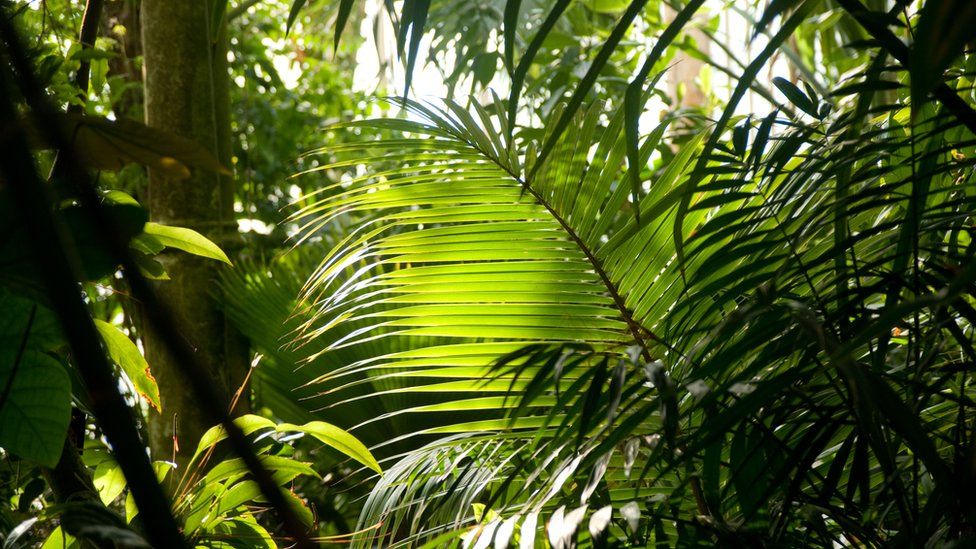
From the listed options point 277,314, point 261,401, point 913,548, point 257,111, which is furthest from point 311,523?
point 257,111

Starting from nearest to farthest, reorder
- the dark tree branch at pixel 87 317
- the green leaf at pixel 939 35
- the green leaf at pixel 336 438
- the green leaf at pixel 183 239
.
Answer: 1. the dark tree branch at pixel 87 317
2. the green leaf at pixel 939 35
3. the green leaf at pixel 183 239
4. the green leaf at pixel 336 438

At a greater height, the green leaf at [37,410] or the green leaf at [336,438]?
the green leaf at [37,410]

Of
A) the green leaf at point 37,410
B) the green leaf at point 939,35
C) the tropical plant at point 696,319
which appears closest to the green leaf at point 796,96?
the tropical plant at point 696,319

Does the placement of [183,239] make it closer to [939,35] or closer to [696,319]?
[939,35]

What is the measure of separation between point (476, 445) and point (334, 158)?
2.68 metres

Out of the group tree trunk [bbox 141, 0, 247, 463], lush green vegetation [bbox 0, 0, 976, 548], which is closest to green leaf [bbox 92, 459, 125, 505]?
lush green vegetation [bbox 0, 0, 976, 548]

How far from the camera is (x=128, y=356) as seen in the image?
0.58 m

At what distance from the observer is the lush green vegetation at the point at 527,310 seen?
0.31 metres

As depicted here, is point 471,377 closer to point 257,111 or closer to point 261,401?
point 261,401

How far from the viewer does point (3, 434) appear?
389 mm

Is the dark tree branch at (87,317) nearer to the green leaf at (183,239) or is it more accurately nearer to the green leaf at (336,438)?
the green leaf at (183,239)

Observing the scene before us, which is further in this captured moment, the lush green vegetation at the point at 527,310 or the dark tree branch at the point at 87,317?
the lush green vegetation at the point at 527,310

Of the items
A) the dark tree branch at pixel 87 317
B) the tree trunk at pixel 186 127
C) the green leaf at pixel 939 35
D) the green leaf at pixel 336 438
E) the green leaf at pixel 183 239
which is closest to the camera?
the dark tree branch at pixel 87 317

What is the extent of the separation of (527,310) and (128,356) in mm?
445
